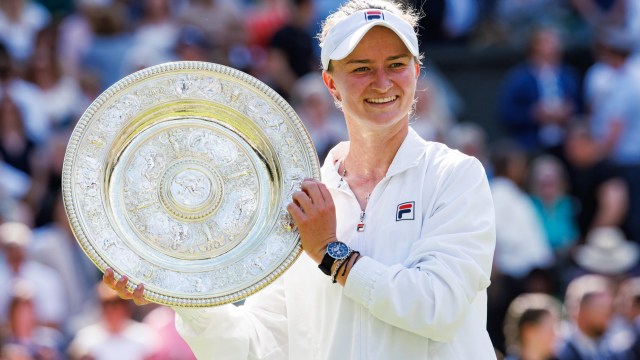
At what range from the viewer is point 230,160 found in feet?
15.4

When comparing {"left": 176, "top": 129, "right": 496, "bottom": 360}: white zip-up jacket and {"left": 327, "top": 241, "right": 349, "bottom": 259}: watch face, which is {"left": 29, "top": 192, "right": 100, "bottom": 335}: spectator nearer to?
{"left": 176, "top": 129, "right": 496, "bottom": 360}: white zip-up jacket

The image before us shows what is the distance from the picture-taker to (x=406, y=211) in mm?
4504

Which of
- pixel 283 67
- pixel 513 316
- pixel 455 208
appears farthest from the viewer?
pixel 283 67

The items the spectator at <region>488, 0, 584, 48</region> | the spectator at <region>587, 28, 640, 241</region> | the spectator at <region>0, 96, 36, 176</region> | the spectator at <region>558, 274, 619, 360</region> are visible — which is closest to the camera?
the spectator at <region>558, 274, 619, 360</region>

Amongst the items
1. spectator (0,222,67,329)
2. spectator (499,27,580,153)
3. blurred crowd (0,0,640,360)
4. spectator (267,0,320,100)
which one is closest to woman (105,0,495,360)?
blurred crowd (0,0,640,360)

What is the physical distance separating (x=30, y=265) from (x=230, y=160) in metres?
5.46

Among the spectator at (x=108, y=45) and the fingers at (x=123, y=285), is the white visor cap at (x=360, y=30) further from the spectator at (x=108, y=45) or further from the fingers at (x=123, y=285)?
the spectator at (x=108, y=45)

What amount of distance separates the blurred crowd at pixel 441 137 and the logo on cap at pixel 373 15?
4577 mm

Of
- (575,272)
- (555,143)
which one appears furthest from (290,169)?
(555,143)

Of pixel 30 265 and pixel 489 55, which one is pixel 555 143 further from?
pixel 30 265

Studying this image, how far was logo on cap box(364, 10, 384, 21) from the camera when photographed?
452 centimetres

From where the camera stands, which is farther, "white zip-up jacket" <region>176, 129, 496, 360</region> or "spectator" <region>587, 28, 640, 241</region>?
"spectator" <region>587, 28, 640, 241</region>

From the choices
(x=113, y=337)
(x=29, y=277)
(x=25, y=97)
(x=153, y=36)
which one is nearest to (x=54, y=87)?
(x=25, y=97)

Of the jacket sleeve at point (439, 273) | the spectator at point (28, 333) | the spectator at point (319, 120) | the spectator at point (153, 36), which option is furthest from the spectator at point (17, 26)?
the jacket sleeve at point (439, 273)
